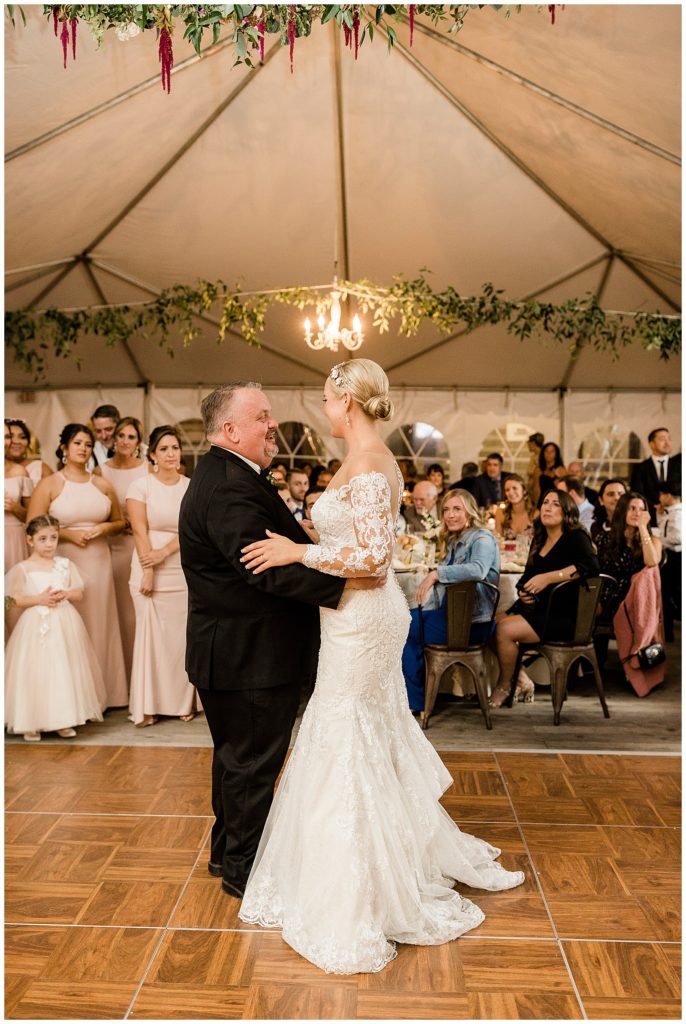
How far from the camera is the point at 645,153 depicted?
5.56 m

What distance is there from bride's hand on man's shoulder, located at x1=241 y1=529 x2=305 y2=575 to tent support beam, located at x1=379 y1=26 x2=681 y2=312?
3.70 meters

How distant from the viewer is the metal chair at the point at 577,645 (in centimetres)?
503

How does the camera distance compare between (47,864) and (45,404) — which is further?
(45,404)

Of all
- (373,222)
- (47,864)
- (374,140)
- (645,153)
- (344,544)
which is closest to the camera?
(344,544)

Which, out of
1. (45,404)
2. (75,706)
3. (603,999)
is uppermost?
(45,404)

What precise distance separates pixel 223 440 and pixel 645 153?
407cm

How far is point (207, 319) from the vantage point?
9.83 m

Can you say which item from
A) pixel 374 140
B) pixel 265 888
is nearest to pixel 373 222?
pixel 374 140

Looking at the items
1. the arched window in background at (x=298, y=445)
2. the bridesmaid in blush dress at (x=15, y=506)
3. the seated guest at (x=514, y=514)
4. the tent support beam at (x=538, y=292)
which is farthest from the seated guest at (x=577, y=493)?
the arched window in background at (x=298, y=445)

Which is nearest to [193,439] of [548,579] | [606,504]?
[606,504]

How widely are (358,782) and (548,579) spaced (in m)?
2.76

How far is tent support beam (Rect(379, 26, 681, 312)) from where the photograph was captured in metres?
5.89

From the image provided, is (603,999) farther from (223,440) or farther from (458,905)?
(223,440)

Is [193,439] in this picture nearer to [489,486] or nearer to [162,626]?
[489,486]
